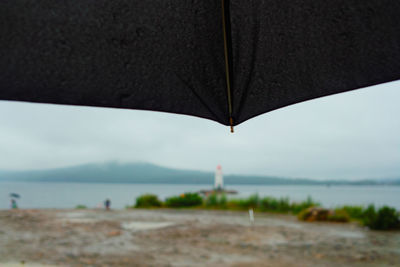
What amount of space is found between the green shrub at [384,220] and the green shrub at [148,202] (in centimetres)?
807

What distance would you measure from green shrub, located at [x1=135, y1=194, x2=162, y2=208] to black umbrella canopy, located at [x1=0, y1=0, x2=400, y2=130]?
11.8 meters

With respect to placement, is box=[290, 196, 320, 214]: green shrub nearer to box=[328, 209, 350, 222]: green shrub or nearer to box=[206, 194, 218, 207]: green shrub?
box=[328, 209, 350, 222]: green shrub

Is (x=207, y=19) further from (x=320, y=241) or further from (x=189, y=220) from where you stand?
(x=189, y=220)

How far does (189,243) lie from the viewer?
5.75 metres

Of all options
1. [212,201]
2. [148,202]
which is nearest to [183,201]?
[212,201]

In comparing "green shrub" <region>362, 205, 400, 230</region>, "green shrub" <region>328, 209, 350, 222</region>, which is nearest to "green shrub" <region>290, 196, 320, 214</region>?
"green shrub" <region>328, 209, 350, 222</region>

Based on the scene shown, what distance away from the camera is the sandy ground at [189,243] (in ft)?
15.2

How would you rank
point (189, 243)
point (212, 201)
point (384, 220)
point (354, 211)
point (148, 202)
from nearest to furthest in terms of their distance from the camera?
point (189, 243)
point (384, 220)
point (354, 211)
point (212, 201)
point (148, 202)

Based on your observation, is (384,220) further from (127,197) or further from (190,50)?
(127,197)

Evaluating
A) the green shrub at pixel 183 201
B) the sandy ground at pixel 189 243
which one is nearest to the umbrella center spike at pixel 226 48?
the sandy ground at pixel 189 243

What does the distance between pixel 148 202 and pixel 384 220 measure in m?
8.79

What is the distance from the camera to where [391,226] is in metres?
7.41

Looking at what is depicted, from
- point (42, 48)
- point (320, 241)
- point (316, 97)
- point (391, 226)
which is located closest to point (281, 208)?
point (391, 226)

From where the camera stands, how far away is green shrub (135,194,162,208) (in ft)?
42.1
